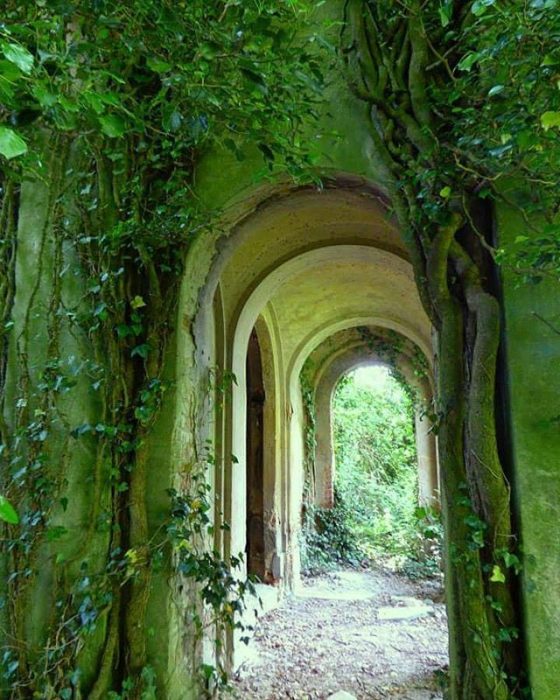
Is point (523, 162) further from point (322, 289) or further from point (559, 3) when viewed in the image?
point (322, 289)

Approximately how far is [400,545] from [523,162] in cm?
742

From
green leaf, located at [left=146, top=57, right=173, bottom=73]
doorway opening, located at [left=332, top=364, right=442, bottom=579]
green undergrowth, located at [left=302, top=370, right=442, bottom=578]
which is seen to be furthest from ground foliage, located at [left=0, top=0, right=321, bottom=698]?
doorway opening, located at [left=332, top=364, right=442, bottom=579]

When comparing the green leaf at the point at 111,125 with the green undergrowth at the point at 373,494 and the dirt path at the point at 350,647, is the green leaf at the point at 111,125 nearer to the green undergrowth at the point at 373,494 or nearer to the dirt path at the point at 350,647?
the dirt path at the point at 350,647

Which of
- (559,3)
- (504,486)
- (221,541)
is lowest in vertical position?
(221,541)

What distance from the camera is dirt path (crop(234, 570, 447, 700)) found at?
3408 millimetres

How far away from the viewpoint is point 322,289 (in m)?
6.06

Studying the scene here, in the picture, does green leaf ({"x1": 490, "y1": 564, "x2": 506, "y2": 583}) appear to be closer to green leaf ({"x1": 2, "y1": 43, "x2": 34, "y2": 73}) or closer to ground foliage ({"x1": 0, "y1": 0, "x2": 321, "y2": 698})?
ground foliage ({"x1": 0, "y1": 0, "x2": 321, "y2": 698})

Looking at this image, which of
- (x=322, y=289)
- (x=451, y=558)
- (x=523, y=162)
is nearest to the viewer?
(x=523, y=162)

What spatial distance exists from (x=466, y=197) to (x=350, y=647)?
3741 mm

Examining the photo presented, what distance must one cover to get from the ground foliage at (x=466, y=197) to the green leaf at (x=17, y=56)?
142cm

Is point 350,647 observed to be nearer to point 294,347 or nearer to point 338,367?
point 294,347

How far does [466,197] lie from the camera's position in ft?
7.80

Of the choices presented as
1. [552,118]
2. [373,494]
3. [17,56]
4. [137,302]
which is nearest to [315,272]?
[137,302]

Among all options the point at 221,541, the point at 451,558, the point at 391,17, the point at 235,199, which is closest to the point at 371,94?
the point at 391,17
